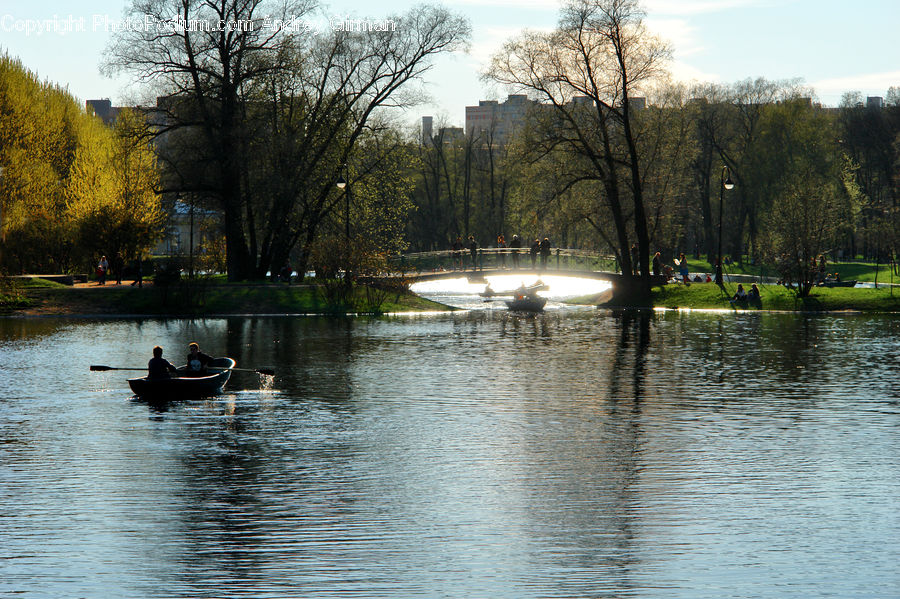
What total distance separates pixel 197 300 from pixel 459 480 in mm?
34782

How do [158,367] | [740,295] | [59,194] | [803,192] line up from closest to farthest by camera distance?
[158,367]
[803,192]
[740,295]
[59,194]

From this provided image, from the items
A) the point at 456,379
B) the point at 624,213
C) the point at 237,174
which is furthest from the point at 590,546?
the point at 624,213

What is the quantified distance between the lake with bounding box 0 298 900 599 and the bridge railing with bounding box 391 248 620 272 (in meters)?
35.6

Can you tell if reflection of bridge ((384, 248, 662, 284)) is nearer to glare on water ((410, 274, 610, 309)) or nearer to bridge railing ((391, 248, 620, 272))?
bridge railing ((391, 248, 620, 272))

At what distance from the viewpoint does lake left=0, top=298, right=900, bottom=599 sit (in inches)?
445

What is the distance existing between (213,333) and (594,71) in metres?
26.2

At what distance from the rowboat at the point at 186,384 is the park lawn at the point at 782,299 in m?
34.0

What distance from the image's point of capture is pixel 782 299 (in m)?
51.3

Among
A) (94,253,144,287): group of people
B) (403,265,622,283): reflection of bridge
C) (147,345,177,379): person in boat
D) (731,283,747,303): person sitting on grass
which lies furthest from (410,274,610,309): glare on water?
(147,345,177,379): person in boat

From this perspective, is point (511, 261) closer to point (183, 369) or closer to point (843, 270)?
point (843, 270)

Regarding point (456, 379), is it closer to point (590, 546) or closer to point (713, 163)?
point (590, 546)

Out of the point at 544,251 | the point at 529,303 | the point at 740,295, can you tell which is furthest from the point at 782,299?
the point at 544,251

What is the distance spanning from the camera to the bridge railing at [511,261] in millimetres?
66438

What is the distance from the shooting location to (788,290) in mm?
52938
